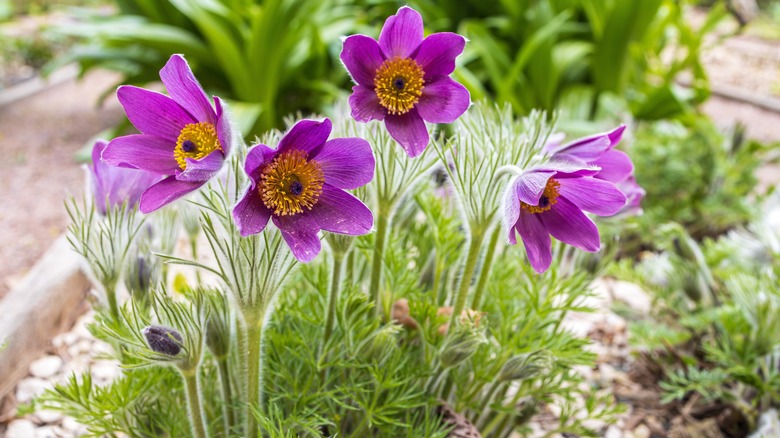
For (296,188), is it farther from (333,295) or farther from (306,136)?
(333,295)

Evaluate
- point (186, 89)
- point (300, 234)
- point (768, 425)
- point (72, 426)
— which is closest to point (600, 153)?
point (300, 234)

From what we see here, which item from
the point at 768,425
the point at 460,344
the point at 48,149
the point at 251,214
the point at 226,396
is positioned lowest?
the point at 48,149

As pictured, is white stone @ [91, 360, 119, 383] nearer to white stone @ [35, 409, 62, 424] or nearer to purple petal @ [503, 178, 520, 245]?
white stone @ [35, 409, 62, 424]

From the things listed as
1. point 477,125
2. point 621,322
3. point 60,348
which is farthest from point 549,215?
point 60,348

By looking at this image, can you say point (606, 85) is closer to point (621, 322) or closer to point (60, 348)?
point (621, 322)

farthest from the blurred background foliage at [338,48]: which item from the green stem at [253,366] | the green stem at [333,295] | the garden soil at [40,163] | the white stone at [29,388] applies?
the green stem at [253,366]
